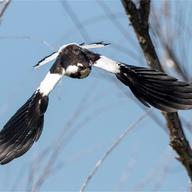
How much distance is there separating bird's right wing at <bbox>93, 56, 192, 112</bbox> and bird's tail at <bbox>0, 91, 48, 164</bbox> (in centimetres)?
8

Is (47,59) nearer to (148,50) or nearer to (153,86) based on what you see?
(153,86)

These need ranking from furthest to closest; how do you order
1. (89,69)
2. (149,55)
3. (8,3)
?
(149,55)
(8,3)
(89,69)

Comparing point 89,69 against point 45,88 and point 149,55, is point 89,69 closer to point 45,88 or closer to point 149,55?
point 45,88

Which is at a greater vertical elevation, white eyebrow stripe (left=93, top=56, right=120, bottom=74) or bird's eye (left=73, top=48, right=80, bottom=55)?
bird's eye (left=73, top=48, right=80, bottom=55)

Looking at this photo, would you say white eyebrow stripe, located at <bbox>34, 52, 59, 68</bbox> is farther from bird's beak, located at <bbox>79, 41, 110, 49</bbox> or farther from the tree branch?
the tree branch

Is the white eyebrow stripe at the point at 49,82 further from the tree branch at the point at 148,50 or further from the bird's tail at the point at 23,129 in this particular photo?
the tree branch at the point at 148,50

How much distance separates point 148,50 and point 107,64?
34 centimetres

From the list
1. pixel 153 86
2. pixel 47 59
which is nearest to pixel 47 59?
pixel 47 59

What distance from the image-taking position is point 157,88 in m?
0.69

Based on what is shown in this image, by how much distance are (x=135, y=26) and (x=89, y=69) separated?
1.27 ft

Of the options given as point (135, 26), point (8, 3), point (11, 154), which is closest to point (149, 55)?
point (135, 26)

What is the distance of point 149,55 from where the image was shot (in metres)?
1.01

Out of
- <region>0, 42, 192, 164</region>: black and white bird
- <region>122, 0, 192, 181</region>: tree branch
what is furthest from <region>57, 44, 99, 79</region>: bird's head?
<region>122, 0, 192, 181</region>: tree branch

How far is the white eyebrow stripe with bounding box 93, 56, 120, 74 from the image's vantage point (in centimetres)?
68
